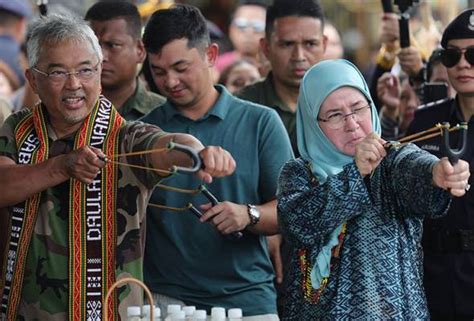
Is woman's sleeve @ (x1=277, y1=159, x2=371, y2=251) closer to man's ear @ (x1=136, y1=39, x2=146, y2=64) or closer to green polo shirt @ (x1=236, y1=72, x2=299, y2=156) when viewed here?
green polo shirt @ (x1=236, y1=72, x2=299, y2=156)

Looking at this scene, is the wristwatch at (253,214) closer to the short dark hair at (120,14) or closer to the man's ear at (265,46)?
the short dark hair at (120,14)

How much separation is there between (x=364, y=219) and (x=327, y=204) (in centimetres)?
17

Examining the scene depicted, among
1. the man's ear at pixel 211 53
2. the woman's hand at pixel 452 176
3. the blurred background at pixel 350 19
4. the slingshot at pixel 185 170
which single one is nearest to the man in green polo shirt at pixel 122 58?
the man's ear at pixel 211 53

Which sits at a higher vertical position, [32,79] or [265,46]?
[265,46]

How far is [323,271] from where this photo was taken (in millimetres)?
5562

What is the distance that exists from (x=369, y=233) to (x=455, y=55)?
1597mm

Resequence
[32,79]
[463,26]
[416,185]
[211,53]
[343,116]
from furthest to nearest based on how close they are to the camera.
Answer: [211,53] → [463,26] → [32,79] → [343,116] → [416,185]

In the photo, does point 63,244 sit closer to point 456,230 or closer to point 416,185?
point 416,185

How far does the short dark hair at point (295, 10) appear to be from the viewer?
801 centimetres

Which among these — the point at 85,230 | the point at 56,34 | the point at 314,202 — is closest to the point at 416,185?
the point at 314,202

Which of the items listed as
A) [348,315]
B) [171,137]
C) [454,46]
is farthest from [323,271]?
[454,46]

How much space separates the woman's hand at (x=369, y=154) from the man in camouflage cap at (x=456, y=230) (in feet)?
3.27

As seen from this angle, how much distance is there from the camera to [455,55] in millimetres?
6820

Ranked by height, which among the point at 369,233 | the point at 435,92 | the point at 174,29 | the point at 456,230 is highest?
the point at 174,29
